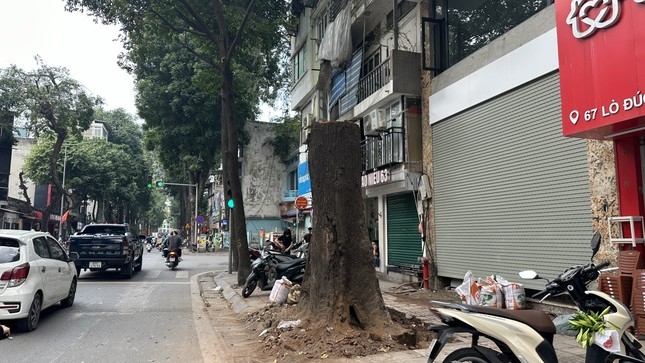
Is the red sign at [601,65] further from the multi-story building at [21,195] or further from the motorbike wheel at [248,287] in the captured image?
the multi-story building at [21,195]

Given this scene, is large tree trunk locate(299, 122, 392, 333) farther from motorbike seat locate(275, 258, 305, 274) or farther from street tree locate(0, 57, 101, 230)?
street tree locate(0, 57, 101, 230)

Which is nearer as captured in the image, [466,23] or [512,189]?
[512,189]

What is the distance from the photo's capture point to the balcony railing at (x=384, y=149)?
42.7 feet

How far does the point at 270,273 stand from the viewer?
35.9 feet

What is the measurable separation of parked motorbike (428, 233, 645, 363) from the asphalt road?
3614mm

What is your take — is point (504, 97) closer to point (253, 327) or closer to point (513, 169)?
point (513, 169)

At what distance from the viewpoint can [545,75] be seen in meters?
8.22

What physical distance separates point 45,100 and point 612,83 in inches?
1268

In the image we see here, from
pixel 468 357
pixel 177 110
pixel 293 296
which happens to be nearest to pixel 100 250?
pixel 293 296

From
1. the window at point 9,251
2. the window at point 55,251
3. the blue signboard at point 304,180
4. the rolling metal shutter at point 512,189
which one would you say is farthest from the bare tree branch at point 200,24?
the window at point 9,251

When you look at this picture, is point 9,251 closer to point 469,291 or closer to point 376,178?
point 469,291

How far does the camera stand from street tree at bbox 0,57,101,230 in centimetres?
2942

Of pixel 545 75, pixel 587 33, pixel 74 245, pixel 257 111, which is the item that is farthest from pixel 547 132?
pixel 257 111

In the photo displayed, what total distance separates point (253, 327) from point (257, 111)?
31943mm
